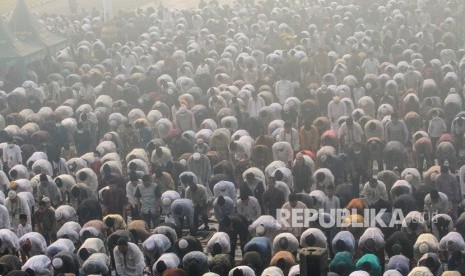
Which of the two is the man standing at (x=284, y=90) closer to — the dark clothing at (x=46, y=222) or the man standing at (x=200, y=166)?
the man standing at (x=200, y=166)

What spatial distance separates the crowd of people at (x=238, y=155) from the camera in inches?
744

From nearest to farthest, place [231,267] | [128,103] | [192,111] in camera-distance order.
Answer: [231,267] < [192,111] < [128,103]

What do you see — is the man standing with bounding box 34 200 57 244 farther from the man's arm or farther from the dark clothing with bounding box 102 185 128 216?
the man's arm

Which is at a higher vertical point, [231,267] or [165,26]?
[165,26]

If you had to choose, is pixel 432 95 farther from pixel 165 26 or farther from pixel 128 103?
pixel 165 26

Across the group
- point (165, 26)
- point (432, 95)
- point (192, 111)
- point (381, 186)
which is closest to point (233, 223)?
point (381, 186)

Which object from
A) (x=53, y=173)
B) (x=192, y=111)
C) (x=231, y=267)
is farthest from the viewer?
(x=192, y=111)

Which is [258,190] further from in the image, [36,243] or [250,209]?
[36,243]

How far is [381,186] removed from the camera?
21.2 metres

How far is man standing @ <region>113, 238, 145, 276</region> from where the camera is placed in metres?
18.8

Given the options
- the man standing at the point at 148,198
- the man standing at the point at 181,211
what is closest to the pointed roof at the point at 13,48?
the man standing at the point at 148,198

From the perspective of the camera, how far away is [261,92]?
29281mm

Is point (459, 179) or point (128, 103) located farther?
point (128, 103)

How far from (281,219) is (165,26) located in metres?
24.0
